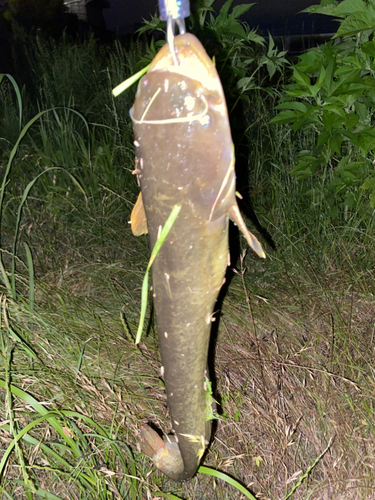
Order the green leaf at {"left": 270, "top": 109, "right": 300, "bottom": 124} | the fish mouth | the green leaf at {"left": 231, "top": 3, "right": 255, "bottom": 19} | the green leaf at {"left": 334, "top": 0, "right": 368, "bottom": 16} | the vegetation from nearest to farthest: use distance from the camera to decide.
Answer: the fish mouth, the vegetation, the green leaf at {"left": 334, "top": 0, "right": 368, "bottom": 16}, the green leaf at {"left": 231, "top": 3, "right": 255, "bottom": 19}, the green leaf at {"left": 270, "top": 109, "right": 300, "bottom": 124}

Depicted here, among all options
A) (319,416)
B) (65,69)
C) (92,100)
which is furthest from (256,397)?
(65,69)

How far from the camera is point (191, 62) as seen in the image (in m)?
0.70

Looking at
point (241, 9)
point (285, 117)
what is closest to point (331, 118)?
point (285, 117)

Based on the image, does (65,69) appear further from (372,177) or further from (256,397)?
(256,397)

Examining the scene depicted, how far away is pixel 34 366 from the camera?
1508mm

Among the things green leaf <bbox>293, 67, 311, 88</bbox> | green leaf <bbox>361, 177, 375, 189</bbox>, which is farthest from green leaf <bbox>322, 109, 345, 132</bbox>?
green leaf <bbox>361, 177, 375, 189</bbox>

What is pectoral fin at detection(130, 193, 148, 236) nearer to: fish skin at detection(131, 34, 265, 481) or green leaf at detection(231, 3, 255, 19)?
fish skin at detection(131, 34, 265, 481)

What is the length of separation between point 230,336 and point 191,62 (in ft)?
4.85

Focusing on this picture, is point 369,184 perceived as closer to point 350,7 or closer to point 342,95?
point 342,95

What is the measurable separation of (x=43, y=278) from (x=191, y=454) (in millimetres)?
1376

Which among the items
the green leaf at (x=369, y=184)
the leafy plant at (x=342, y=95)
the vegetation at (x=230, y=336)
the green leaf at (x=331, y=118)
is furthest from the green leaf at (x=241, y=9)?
the green leaf at (x=369, y=184)

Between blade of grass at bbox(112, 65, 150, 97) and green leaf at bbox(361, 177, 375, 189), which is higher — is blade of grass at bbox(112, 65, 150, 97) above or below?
above

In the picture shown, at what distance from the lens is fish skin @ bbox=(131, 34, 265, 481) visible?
71 centimetres

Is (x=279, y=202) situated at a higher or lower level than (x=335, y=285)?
higher
